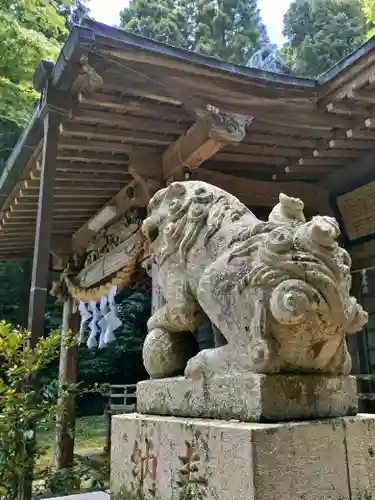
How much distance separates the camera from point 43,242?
14.4 ft

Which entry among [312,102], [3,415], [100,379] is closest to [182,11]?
[100,379]

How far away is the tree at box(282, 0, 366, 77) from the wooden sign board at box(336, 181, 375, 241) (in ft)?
32.8

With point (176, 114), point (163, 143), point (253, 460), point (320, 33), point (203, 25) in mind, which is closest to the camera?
point (253, 460)

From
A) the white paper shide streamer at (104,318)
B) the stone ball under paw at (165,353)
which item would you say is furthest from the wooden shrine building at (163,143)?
the stone ball under paw at (165,353)

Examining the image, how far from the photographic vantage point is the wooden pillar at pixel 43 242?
13.2 feet

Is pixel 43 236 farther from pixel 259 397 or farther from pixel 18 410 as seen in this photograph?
pixel 259 397

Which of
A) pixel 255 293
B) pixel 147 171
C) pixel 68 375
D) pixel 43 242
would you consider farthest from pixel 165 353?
pixel 68 375

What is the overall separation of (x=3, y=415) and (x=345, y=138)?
16.5 ft

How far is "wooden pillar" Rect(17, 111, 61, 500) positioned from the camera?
4.02m

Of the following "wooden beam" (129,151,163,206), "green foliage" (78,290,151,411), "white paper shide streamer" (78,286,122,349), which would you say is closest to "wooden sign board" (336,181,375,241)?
"wooden beam" (129,151,163,206)

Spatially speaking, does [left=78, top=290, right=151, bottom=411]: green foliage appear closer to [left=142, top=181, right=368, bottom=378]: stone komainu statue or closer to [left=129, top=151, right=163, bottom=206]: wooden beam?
[left=129, top=151, right=163, bottom=206]: wooden beam

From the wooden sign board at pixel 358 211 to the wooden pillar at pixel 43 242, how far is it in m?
4.42

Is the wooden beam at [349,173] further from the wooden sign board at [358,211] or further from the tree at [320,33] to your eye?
the tree at [320,33]

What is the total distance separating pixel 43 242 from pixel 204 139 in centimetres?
208
